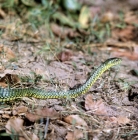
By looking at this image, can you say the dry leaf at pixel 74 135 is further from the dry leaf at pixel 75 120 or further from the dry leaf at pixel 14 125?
the dry leaf at pixel 14 125

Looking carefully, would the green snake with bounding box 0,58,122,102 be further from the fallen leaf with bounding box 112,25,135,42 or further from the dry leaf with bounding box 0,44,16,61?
the fallen leaf with bounding box 112,25,135,42

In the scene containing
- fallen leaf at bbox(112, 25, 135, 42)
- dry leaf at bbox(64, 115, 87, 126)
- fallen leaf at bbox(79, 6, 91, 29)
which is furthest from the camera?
fallen leaf at bbox(79, 6, 91, 29)

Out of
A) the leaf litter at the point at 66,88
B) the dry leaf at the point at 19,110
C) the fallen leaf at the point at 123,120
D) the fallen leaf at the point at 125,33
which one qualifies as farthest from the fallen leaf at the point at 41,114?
the fallen leaf at the point at 125,33

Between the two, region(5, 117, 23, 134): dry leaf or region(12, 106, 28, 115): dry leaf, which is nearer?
region(5, 117, 23, 134): dry leaf

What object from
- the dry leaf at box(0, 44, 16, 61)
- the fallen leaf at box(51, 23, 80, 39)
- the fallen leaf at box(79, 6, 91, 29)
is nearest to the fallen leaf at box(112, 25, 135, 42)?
the fallen leaf at box(79, 6, 91, 29)

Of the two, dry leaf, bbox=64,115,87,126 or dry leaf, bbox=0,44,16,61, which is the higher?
dry leaf, bbox=0,44,16,61

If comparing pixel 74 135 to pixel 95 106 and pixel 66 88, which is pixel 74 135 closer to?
pixel 95 106
